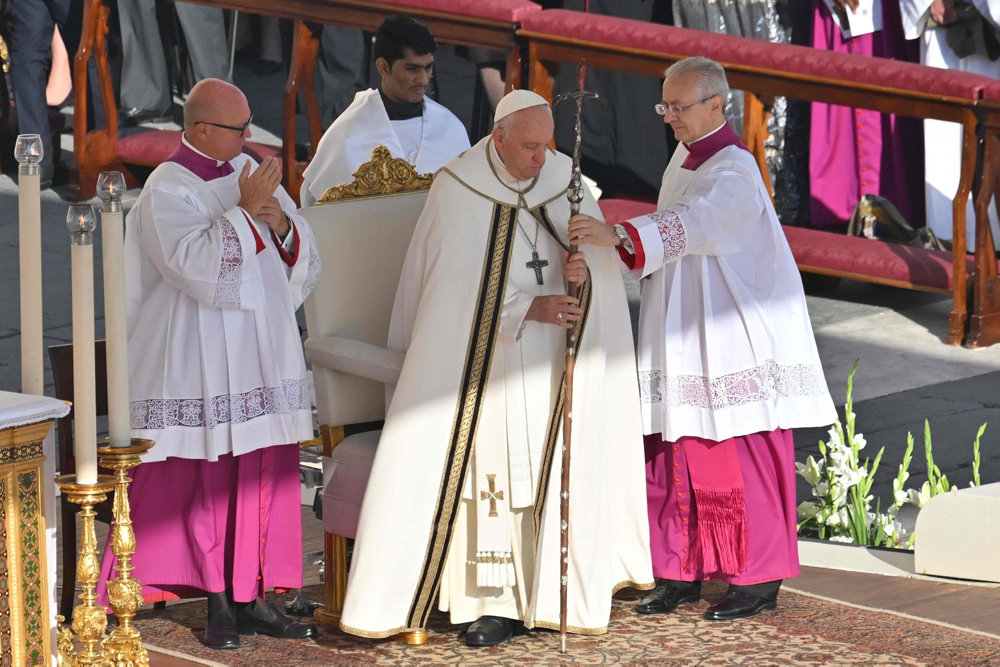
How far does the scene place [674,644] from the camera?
15.3 ft

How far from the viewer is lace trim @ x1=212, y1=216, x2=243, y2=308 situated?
4.49 m

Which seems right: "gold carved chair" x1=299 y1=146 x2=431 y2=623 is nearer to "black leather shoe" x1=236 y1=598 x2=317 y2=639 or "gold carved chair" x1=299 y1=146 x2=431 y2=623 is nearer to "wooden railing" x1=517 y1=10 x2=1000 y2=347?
"black leather shoe" x1=236 y1=598 x2=317 y2=639

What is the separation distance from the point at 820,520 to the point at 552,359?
1.42 meters

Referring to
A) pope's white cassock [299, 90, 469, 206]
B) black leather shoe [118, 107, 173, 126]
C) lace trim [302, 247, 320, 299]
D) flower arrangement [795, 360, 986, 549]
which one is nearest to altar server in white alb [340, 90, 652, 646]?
lace trim [302, 247, 320, 299]

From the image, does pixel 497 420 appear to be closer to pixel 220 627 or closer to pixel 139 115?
pixel 220 627

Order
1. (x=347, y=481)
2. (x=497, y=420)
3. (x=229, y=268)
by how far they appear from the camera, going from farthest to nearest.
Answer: (x=347, y=481) < (x=497, y=420) < (x=229, y=268)

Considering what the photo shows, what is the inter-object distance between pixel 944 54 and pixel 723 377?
427 centimetres

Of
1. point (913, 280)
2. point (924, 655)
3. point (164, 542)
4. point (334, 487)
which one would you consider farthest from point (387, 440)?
point (913, 280)

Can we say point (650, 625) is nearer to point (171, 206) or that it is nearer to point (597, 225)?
point (597, 225)

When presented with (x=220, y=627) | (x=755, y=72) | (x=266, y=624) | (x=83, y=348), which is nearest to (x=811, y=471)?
(x=266, y=624)

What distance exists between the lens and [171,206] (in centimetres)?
454

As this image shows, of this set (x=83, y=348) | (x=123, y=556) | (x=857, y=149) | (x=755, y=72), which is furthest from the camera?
(x=857, y=149)

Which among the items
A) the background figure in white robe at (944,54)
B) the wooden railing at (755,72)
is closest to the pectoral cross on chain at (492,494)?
the wooden railing at (755,72)

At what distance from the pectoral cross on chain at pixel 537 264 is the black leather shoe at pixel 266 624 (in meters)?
1.07
